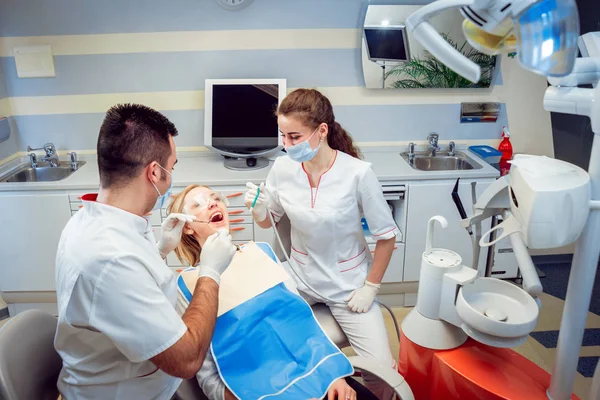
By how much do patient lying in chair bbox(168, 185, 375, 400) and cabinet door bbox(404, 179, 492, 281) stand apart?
132 centimetres

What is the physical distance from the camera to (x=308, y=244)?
77.7 inches

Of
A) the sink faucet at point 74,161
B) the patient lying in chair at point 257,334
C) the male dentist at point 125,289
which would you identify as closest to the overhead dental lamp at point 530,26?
the male dentist at point 125,289

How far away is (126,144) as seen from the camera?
129cm

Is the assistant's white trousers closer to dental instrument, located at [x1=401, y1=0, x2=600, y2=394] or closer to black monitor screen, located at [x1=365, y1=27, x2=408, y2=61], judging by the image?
dental instrument, located at [x1=401, y1=0, x2=600, y2=394]

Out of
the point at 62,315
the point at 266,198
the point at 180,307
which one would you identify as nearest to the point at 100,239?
the point at 62,315

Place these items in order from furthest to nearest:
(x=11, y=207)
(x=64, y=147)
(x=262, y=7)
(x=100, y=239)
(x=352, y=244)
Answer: (x=64, y=147) → (x=262, y=7) → (x=11, y=207) → (x=352, y=244) → (x=100, y=239)

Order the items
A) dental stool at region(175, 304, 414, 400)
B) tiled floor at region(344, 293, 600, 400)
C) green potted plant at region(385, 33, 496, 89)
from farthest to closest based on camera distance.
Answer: green potted plant at region(385, 33, 496, 89)
tiled floor at region(344, 293, 600, 400)
dental stool at region(175, 304, 414, 400)

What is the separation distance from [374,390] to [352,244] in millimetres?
579

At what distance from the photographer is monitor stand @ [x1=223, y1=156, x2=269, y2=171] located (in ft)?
10.1

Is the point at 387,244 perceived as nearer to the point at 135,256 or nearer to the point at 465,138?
the point at 135,256

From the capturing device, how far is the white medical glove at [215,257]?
1471mm

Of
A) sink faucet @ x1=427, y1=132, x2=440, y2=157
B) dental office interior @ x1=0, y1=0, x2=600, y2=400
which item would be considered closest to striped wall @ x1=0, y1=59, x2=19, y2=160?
dental office interior @ x1=0, y1=0, x2=600, y2=400

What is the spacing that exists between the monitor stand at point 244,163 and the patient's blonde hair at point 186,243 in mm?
1216

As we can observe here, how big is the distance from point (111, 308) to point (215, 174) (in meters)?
1.85
